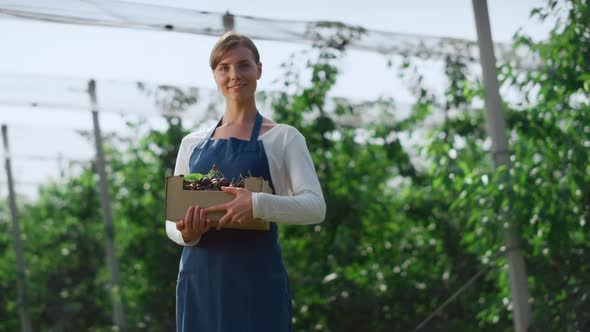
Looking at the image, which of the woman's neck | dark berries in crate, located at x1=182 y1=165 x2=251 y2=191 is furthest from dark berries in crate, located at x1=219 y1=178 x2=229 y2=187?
the woman's neck

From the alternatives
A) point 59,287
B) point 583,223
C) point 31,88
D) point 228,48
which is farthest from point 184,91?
point 59,287

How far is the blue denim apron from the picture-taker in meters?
1.80

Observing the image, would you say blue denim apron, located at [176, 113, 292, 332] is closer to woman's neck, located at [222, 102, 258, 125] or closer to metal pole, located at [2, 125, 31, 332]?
woman's neck, located at [222, 102, 258, 125]

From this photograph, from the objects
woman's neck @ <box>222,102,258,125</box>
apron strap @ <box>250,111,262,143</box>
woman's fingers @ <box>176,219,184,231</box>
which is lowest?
woman's fingers @ <box>176,219,184,231</box>

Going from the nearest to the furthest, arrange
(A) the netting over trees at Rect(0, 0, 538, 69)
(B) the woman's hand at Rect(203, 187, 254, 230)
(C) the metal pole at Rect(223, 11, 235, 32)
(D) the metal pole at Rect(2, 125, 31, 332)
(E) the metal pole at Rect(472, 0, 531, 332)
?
(B) the woman's hand at Rect(203, 187, 254, 230), (A) the netting over trees at Rect(0, 0, 538, 69), (C) the metal pole at Rect(223, 11, 235, 32), (E) the metal pole at Rect(472, 0, 531, 332), (D) the metal pole at Rect(2, 125, 31, 332)

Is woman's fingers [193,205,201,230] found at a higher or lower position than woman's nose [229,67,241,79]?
lower

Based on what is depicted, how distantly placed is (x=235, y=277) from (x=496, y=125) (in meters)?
2.21

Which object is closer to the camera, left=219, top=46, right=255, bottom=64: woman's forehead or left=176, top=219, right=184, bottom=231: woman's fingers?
left=176, top=219, right=184, bottom=231: woman's fingers

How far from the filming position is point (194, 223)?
171 centimetres

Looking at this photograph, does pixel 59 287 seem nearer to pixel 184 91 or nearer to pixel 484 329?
pixel 184 91

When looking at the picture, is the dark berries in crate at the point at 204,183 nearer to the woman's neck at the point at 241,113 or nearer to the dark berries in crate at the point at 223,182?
the dark berries in crate at the point at 223,182

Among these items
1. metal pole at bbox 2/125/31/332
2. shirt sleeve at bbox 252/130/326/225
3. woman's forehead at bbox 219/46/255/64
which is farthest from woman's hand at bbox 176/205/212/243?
metal pole at bbox 2/125/31/332

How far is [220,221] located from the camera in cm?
169

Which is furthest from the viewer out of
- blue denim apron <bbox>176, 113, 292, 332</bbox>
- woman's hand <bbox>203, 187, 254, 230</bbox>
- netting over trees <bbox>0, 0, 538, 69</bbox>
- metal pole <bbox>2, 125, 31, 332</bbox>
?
metal pole <bbox>2, 125, 31, 332</bbox>
